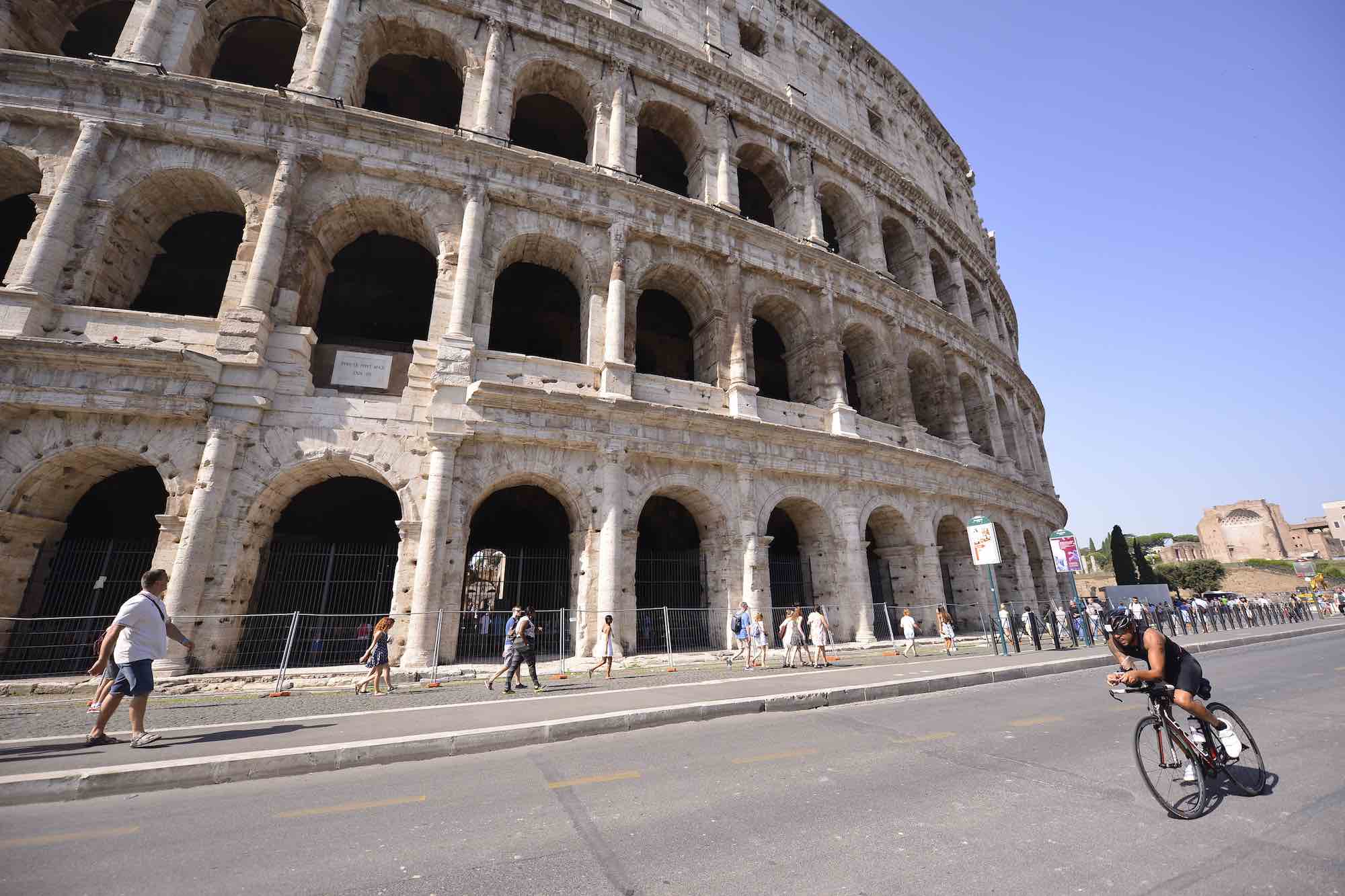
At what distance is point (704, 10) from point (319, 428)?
1867 centimetres

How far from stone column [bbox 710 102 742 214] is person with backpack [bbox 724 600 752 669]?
37.8 ft

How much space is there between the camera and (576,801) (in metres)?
3.96

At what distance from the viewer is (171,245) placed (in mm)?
14227

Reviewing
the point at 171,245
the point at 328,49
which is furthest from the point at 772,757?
the point at 171,245

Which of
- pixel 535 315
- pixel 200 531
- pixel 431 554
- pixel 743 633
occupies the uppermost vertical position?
pixel 535 315

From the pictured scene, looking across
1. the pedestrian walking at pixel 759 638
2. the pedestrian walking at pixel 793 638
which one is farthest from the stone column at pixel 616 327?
the pedestrian walking at pixel 793 638

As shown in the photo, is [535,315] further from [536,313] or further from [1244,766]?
[1244,766]

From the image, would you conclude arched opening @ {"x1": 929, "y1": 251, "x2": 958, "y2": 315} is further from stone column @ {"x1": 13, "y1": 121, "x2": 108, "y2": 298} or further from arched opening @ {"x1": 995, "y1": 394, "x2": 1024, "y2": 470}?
stone column @ {"x1": 13, "y1": 121, "x2": 108, "y2": 298}

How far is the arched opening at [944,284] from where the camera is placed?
23.1 m

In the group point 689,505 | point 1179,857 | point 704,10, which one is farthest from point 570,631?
point 704,10

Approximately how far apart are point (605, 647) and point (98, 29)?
70.6 ft

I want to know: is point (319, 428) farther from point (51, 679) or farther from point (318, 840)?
point (318, 840)

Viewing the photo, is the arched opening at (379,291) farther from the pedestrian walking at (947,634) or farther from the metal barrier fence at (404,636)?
the pedestrian walking at (947,634)

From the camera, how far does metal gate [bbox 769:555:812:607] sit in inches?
603
